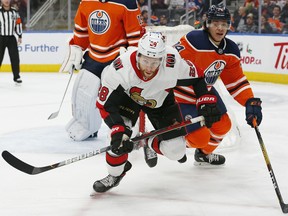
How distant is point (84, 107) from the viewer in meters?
4.08

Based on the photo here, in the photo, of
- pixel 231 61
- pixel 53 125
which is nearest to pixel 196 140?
pixel 231 61

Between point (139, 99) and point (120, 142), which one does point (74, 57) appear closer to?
point (139, 99)

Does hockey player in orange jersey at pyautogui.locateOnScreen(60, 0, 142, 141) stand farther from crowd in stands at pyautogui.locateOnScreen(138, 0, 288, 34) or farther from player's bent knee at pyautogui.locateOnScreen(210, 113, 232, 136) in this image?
crowd in stands at pyautogui.locateOnScreen(138, 0, 288, 34)

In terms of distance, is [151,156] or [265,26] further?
[265,26]

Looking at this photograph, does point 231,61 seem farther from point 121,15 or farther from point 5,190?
point 5,190

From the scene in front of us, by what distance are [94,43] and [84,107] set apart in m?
0.43

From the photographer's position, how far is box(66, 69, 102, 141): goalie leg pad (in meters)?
3.98

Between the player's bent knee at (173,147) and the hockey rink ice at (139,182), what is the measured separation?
17cm

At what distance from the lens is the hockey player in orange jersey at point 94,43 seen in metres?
3.89

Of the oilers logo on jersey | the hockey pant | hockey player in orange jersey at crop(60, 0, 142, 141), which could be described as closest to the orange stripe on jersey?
the oilers logo on jersey

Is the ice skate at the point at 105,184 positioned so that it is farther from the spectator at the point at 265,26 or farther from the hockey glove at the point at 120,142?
the spectator at the point at 265,26

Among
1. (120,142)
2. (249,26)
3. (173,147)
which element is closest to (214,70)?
(173,147)

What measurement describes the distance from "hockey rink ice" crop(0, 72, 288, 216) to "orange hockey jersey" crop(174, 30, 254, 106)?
0.47 meters

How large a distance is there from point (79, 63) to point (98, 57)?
0.67ft
